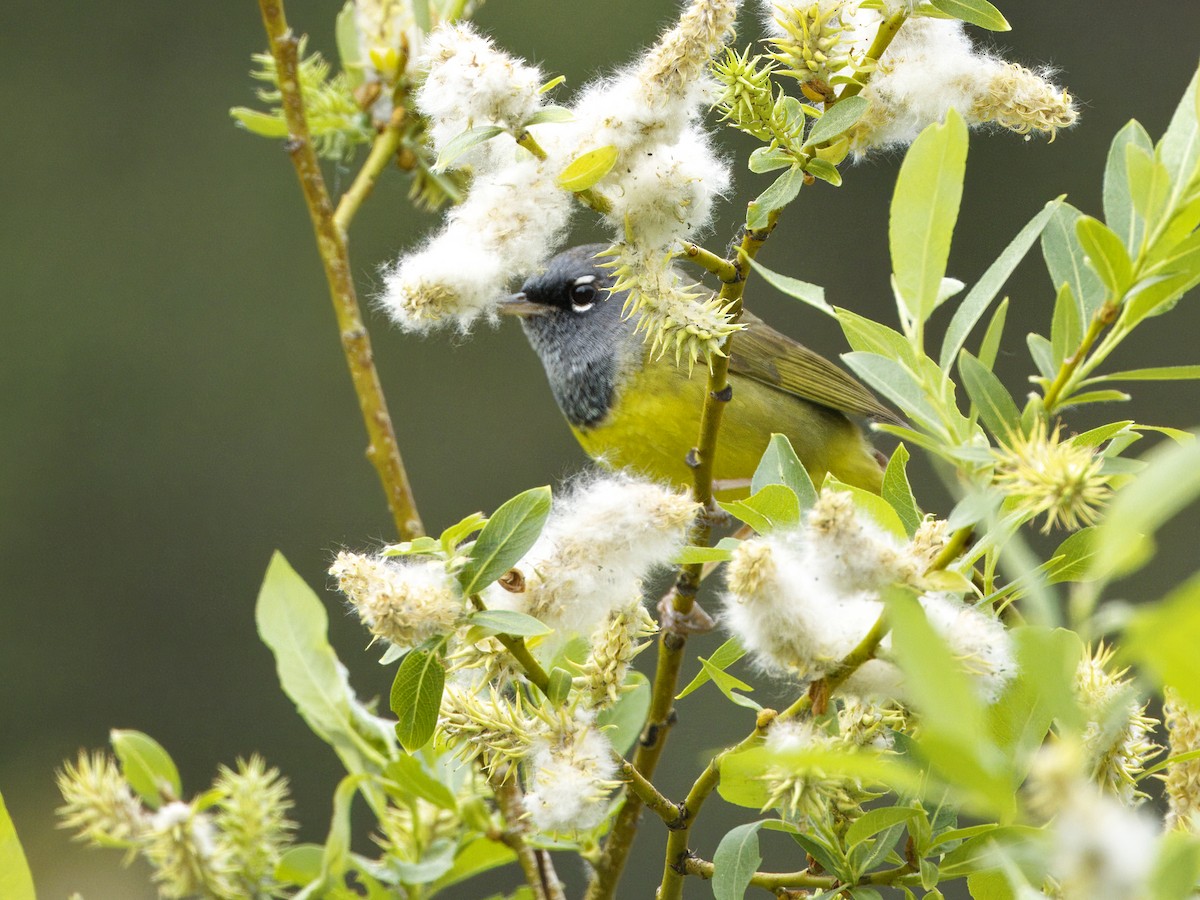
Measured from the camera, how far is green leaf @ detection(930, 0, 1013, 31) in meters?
0.95

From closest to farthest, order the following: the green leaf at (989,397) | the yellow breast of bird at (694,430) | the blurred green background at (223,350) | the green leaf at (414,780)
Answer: the green leaf at (989,397)
the green leaf at (414,780)
the yellow breast of bird at (694,430)
the blurred green background at (223,350)

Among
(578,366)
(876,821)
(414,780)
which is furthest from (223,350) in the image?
(876,821)

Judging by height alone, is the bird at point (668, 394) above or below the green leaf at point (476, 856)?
below

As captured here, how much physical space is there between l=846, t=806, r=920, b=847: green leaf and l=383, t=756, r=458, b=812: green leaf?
1.10 ft

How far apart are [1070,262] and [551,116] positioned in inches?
15.1

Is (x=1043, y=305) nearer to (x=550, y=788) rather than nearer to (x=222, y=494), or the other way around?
(x=222, y=494)

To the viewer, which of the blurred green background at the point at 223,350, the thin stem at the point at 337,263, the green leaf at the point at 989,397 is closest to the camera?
the green leaf at the point at 989,397

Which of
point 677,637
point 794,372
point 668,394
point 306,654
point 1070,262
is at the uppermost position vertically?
point 1070,262

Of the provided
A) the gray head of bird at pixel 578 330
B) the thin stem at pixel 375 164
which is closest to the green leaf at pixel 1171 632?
the thin stem at pixel 375 164

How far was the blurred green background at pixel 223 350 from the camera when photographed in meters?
6.98

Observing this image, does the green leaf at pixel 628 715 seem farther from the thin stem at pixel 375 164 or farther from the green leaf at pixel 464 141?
the thin stem at pixel 375 164

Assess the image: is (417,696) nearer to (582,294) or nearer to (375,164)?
(375,164)

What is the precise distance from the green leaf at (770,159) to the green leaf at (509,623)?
36cm

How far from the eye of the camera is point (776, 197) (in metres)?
0.96
